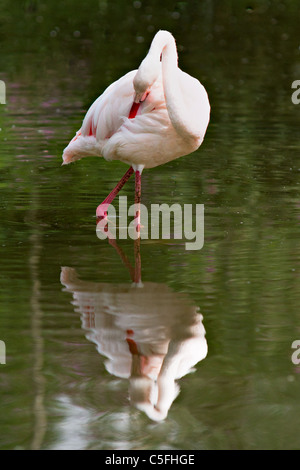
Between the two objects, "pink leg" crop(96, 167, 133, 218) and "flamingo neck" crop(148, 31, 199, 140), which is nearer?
"flamingo neck" crop(148, 31, 199, 140)

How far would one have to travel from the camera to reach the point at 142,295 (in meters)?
6.18

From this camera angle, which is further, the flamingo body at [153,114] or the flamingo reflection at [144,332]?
the flamingo body at [153,114]

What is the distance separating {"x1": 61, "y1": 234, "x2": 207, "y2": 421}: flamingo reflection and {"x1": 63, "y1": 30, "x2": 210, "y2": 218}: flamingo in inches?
52.9

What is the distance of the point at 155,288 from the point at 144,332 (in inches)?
36.5

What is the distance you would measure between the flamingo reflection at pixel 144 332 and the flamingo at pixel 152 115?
4.41 ft

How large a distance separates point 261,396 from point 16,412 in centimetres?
116

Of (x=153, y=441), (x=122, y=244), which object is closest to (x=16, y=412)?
(x=153, y=441)

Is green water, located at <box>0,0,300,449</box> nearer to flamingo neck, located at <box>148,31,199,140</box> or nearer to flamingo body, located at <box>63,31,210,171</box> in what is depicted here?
flamingo body, located at <box>63,31,210,171</box>

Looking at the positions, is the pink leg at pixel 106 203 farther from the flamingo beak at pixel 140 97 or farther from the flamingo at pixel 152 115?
the flamingo beak at pixel 140 97

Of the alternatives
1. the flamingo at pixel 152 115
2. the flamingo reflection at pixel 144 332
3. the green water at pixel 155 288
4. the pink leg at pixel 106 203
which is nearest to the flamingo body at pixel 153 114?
the flamingo at pixel 152 115

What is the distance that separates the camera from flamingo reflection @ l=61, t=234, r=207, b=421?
4750 mm

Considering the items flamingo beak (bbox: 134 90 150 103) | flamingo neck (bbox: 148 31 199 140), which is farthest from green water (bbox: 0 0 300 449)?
flamingo beak (bbox: 134 90 150 103)

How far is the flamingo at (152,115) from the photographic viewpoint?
7238 mm

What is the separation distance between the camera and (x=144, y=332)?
545 centimetres
